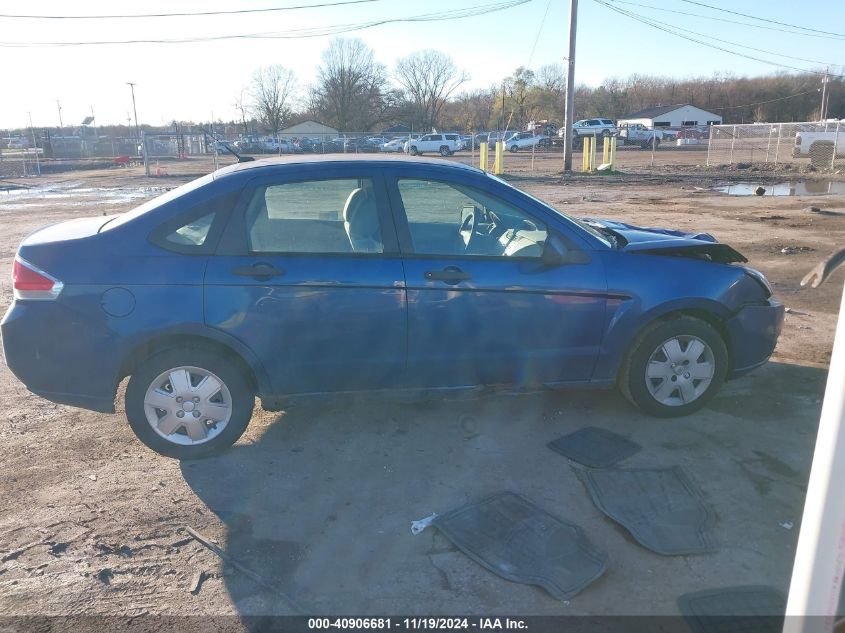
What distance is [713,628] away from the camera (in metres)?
2.82

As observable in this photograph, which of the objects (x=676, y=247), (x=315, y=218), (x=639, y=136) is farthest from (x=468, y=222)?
(x=639, y=136)

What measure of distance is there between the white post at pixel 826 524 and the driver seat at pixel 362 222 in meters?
3.00

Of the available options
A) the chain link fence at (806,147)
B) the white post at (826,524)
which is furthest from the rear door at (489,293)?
the chain link fence at (806,147)

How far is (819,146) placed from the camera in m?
28.7

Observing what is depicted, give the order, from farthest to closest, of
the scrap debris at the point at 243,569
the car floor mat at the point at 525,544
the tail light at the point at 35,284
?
the tail light at the point at 35,284
the car floor mat at the point at 525,544
the scrap debris at the point at 243,569

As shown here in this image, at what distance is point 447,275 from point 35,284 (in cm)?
242

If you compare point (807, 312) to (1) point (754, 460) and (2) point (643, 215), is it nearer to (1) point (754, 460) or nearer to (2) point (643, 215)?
(1) point (754, 460)

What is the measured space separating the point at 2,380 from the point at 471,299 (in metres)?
4.13

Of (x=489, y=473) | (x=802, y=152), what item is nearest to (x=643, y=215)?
(x=489, y=473)

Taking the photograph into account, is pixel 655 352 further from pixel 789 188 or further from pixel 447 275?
pixel 789 188

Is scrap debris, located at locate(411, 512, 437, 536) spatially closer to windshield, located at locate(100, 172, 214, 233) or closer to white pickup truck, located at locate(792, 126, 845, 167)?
windshield, located at locate(100, 172, 214, 233)

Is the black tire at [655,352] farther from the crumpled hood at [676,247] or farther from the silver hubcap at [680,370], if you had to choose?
the crumpled hood at [676,247]

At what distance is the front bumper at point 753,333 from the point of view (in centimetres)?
477

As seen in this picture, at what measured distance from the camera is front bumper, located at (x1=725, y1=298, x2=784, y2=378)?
4766 mm
